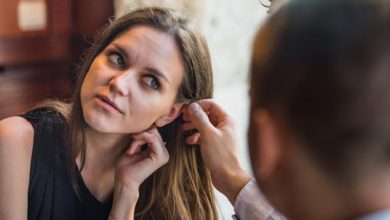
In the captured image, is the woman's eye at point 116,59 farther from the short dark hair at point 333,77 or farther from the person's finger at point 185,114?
the short dark hair at point 333,77

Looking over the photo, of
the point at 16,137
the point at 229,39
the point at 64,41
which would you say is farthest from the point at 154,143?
the point at 64,41

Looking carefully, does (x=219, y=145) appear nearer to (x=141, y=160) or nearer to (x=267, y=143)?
(x=141, y=160)

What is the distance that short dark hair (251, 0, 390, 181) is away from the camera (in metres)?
0.59

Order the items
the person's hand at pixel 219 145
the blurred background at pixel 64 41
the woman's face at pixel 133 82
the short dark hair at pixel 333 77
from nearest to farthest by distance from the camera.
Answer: the short dark hair at pixel 333 77 → the person's hand at pixel 219 145 → the woman's face at pixel 133 82 → the blurred background at pixel 64 41

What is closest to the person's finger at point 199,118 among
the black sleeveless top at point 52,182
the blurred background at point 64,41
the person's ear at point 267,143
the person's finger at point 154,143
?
the person's finger at point 154,143

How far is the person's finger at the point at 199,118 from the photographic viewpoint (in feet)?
3.87

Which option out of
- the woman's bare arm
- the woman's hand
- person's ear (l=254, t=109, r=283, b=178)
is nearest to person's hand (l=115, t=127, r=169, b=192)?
the woman's hand

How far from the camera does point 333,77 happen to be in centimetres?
60

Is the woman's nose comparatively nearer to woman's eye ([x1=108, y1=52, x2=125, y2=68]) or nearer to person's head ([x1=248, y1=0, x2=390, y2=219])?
woman's eye ([x1=108, y1=52, x2=125, y2=68])

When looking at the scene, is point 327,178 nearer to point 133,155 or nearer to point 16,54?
point 133,155

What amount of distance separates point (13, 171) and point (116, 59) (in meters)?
0.32

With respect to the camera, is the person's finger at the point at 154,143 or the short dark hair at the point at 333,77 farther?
the person's finger at the point at 154,143

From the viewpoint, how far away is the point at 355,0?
61cm

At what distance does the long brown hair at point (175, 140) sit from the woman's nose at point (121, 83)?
125 millimetres
